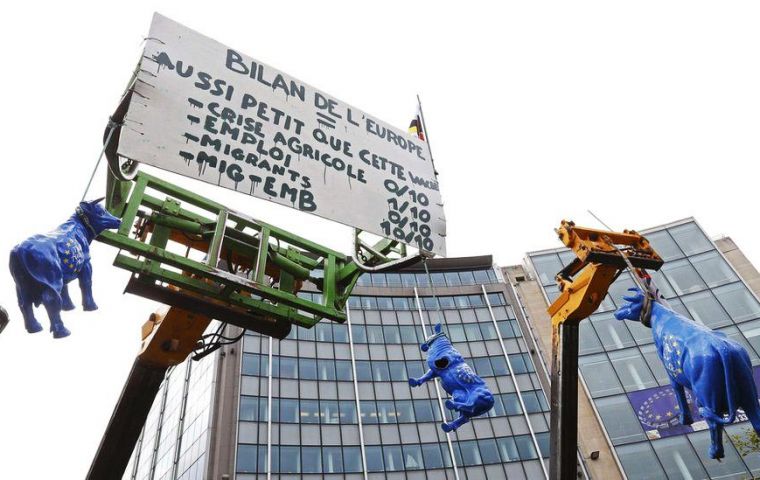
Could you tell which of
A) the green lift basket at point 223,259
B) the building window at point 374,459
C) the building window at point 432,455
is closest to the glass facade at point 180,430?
the building window at point 374,459

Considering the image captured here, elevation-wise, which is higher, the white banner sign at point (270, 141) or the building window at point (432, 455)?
the building window at point (432, 455)

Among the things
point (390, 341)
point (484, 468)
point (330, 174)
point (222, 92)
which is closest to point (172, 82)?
point (222, 92)

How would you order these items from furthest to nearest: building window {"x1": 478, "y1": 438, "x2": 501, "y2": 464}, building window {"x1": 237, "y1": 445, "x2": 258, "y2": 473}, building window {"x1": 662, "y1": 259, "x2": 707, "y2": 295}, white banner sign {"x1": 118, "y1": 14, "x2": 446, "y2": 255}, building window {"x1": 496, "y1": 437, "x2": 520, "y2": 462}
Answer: building window {"x1": 662, "y1": 259, "x2": 707, "y2": 295} < building window {"x1": 496, "y1": 437, "x2": 520, "y2": 462} < building window {"x1": 478, "y1": 438, "x2": 501, "y2": 464} < building window {"x1": 237, "y1": 445, "x2": 258, "y2": 473} < white banner sign {"x1": 118, "y1": 14, "x2": 446, "y2": 255}

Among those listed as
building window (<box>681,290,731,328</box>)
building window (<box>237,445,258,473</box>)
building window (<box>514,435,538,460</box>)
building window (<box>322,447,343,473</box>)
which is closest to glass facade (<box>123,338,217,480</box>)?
building window (<box>237,445,258,473</box>)

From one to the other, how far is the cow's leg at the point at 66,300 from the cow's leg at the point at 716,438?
205 inches

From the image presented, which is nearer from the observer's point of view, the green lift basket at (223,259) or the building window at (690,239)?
the green lift basket at (223,259)

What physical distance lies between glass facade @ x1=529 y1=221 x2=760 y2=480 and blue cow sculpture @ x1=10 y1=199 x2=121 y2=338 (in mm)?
33397

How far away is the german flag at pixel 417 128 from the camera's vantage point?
5695 mm

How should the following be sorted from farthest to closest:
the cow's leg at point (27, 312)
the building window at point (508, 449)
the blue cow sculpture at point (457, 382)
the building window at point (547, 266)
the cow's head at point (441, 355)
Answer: the building window at point (547, 266), the building window at point (508, 449), the cow's head at point (441, 355), the blue cow sculpture at point (457, 382), the cow's leg at point (27, 312)

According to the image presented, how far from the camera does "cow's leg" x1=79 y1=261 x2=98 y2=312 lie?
3640 mm

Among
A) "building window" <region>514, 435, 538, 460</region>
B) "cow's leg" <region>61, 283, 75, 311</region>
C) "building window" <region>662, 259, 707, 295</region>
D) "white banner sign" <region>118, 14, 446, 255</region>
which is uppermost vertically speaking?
"building window" <region>662, 259, 707, 295</region>

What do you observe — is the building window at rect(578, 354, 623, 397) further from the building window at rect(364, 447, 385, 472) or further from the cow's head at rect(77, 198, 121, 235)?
the cow's head at rect(77, 198, 121, 235)

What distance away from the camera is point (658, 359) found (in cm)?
3312

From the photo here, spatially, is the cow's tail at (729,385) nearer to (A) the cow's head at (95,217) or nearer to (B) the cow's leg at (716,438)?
(B) the cow's leg at (716,438)
